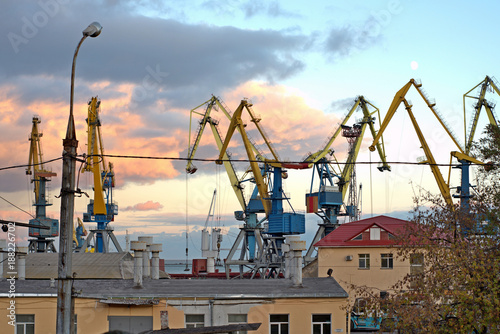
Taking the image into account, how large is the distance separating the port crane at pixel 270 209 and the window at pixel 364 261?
2798 centimetres

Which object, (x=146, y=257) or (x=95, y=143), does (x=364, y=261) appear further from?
(x=95, y=143)

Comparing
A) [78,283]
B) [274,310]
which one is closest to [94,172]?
[78,283]

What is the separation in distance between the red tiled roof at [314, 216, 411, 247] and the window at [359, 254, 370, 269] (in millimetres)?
765

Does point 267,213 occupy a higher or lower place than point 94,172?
lower

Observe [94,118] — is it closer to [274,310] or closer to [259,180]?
[259,180]

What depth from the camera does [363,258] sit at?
43.5 metres

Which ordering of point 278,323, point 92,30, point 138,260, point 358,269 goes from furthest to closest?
1. point 358,269
2. point 138,260
3. point 278,323
4. point 92,30

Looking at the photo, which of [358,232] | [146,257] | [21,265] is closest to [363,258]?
[358,232]

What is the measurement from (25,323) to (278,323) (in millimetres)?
11071

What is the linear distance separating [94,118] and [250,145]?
A: 836 inches

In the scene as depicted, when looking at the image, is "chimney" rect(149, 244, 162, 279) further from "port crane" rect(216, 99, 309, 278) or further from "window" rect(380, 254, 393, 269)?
"port crane" rect(216, 99, 309, 278)

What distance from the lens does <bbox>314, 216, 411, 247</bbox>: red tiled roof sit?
43.8 m

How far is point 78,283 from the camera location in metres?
30.4

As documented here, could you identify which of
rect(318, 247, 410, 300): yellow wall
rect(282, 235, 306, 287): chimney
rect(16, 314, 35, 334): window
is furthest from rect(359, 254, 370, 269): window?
rect(16, 314, 35, 334): window
